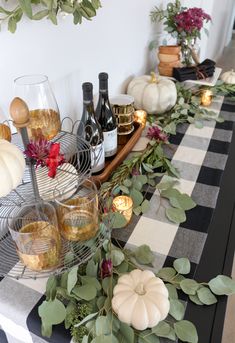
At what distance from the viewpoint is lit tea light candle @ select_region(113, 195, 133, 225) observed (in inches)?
27.3

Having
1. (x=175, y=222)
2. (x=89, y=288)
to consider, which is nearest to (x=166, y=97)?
(x=175, y=222)

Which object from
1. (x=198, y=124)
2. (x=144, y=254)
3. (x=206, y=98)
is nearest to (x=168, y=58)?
(x=206, y=98)

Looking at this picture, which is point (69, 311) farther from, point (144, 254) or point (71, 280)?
point (144, 254)

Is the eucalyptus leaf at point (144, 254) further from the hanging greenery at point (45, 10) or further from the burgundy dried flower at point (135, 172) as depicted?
the hanging greenery at point (45, 10)

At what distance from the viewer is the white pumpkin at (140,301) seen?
486mm

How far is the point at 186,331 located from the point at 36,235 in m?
0.30

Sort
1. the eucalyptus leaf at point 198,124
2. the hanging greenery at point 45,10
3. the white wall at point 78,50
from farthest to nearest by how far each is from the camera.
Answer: the eucalyptus leaf at point 198,124, the white wall at point 78,50, the hanging greenery at point 45,10

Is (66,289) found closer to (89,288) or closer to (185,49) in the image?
(89,288)

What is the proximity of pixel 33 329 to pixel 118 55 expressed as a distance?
37.9 inches

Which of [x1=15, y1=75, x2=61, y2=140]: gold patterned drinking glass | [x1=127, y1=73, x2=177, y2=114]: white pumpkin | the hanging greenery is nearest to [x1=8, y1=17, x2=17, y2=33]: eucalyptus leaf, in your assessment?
the hanging greenery

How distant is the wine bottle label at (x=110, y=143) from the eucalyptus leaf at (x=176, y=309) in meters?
0.46

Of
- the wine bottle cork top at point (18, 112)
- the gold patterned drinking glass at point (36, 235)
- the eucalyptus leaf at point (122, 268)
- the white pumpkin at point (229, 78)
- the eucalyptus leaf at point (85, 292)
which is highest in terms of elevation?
the wine bottle cork top at point (18, 112)

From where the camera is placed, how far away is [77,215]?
0.59 m

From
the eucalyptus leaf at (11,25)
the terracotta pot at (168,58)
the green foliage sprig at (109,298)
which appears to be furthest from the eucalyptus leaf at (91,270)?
the terracotta pot at (168,58)
